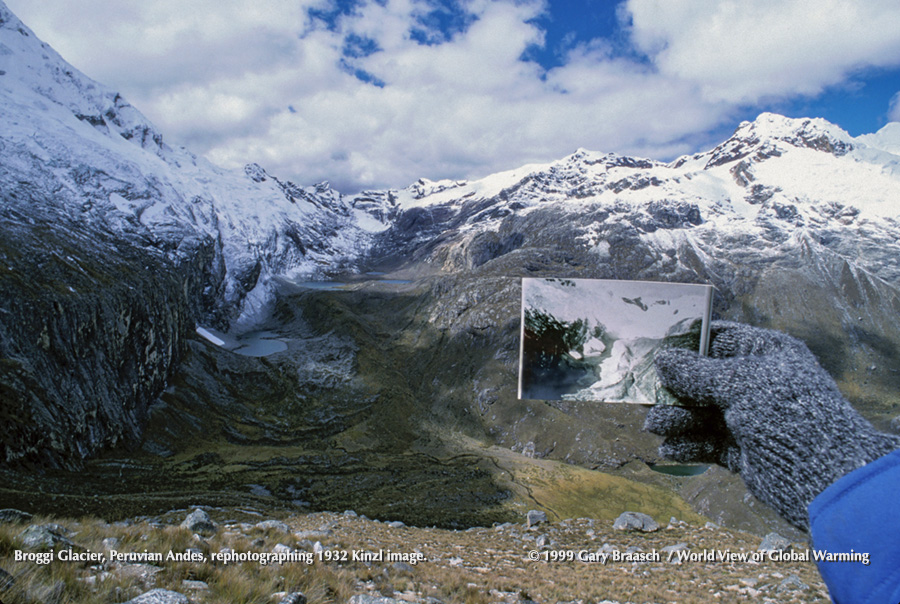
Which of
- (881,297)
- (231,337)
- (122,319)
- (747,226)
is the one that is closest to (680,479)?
(122,319)

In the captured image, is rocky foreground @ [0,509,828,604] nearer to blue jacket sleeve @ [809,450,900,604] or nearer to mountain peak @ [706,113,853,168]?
blue jacket sleeve @ [809,450,900,604]

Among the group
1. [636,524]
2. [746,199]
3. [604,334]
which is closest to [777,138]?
[746,199]

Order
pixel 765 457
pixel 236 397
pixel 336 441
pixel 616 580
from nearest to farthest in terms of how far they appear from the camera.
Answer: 1. pixel 765 457
2. pixel 616 580
3. pixel 336 441
4. pixel 236 397

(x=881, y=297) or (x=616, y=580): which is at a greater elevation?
(x=881, y=297)

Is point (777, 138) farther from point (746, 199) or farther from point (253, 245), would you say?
point (253, 245)

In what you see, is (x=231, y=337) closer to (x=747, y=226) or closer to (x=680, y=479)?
(x=680, y=479)

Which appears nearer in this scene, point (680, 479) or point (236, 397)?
point (680, 479)

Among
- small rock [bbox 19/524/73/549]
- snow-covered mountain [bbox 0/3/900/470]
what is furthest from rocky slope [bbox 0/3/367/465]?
small rock [bbox 19/524/73/549]
